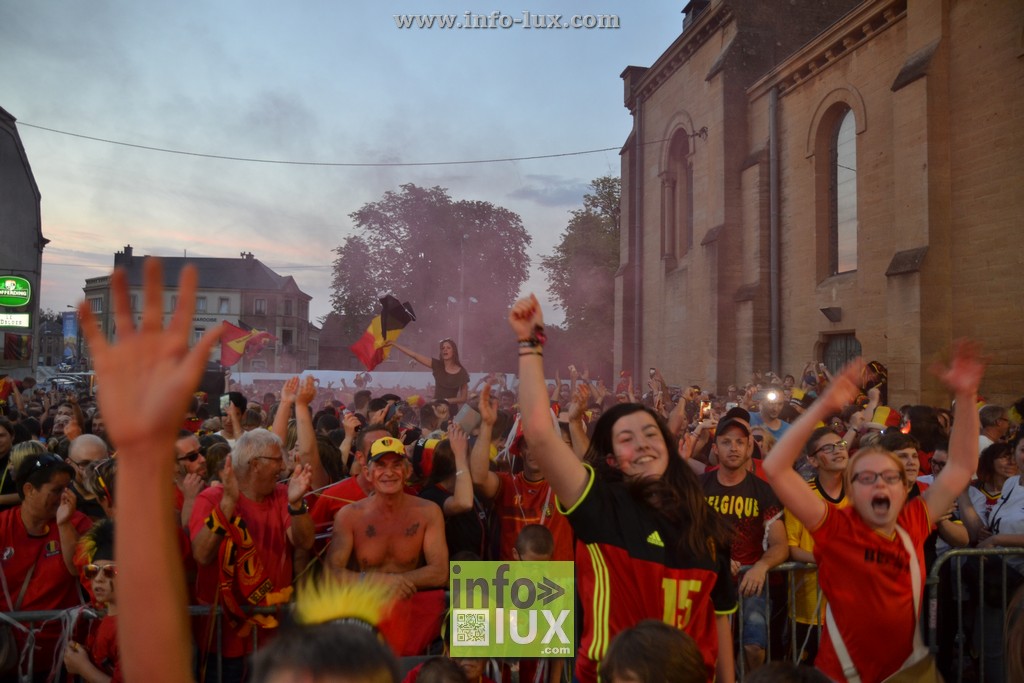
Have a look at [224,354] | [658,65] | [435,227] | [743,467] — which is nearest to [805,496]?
[743,467]

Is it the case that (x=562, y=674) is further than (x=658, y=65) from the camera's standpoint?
No

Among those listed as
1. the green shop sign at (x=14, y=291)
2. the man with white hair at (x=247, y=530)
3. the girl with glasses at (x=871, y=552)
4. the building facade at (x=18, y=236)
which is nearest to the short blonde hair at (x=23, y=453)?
the man with white hair at (x=247, y=530)

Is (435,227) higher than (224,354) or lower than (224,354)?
higher

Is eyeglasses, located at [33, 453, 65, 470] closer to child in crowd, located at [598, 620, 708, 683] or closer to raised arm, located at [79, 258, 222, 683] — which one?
child in crowd, located at [598, 620, 708, 683]

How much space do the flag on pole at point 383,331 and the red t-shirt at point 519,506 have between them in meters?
5.82

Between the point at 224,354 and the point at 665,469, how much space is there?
11.8m

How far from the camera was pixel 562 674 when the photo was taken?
13.3ft

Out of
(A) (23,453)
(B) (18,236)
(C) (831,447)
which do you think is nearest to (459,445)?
(C) (831,447)

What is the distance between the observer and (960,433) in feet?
10.7

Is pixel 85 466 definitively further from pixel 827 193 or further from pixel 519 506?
pixel 827 193

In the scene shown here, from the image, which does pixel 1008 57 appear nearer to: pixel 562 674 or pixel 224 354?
pixel 562 674

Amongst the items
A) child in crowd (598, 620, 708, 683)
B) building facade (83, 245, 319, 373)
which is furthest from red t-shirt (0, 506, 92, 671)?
building facade (83, 245, 319, 373)

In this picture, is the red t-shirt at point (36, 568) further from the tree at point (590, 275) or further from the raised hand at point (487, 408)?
the tree at point (590, 275)

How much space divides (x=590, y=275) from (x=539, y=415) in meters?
40.1
